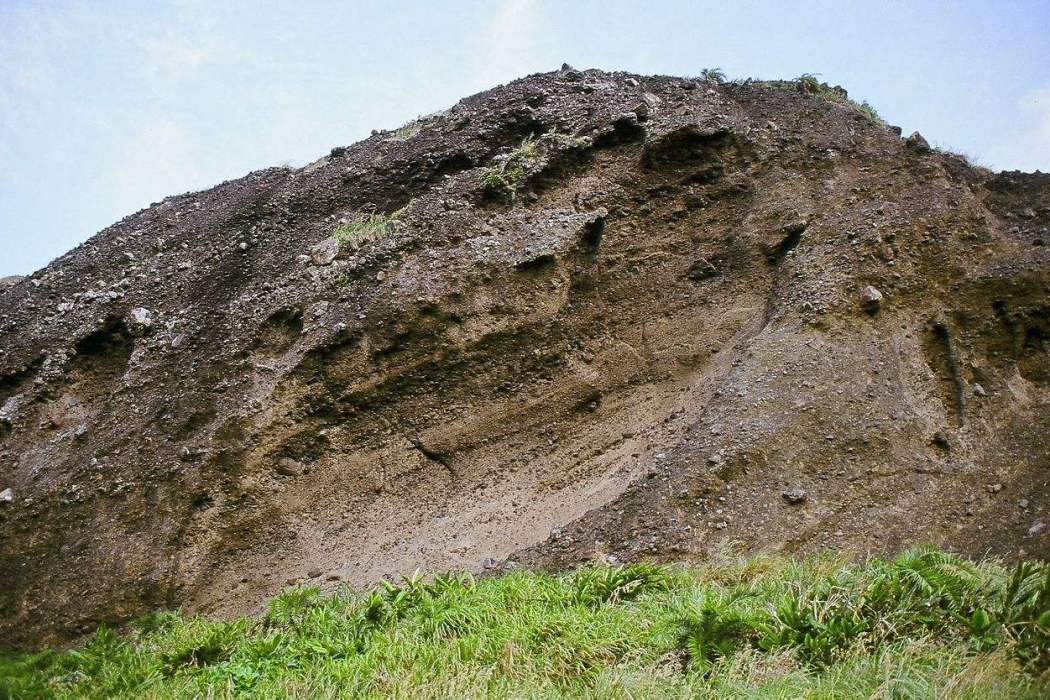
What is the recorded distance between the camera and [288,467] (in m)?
10.2

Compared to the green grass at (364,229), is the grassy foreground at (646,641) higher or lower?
lower

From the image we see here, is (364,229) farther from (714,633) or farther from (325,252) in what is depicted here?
(714,633)

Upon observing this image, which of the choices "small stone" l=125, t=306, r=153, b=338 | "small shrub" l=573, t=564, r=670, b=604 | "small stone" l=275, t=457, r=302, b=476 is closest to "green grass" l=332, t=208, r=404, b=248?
"small stone" l=125, t=306, r=153, b=338

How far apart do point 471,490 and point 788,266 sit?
475 centimetres

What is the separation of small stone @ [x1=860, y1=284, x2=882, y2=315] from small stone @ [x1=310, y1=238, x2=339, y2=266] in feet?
22.3

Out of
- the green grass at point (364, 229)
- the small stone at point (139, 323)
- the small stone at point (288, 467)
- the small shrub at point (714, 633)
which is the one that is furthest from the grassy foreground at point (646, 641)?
the green grass at point (364, 229)

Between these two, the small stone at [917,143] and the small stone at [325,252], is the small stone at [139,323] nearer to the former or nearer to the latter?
the small stone at [325,252]

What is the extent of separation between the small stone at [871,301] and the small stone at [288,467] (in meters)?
6.96

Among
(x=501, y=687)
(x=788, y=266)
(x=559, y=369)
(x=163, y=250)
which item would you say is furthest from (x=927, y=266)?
(x=163, y=250)

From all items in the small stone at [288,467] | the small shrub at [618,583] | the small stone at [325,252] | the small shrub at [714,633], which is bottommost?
the small shrub at [714,633]

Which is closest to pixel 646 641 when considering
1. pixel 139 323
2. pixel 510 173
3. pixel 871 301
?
pixel 871 301

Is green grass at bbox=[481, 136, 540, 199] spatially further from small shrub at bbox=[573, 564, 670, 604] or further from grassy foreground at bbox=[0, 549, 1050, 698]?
small shrub at bbox=[573, 564, 670, 604]

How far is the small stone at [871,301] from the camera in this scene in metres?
9.49

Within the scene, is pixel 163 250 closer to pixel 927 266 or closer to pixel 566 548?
pixel 566 548
